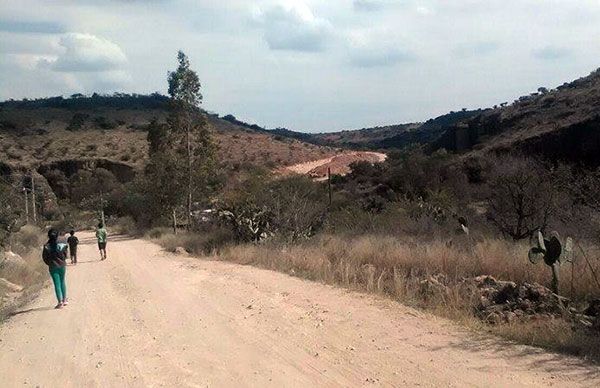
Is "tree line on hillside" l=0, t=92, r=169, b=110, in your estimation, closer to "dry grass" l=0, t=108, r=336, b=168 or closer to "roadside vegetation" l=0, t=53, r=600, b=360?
"dry grass" l=0, t=108, r=336, b=168

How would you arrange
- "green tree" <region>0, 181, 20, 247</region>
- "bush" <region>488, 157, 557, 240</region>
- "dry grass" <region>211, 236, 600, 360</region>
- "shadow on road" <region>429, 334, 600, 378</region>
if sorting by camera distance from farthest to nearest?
"green tree" <region>0, 181, 20, 247</region>
"bush" <region>488, 157, 557, 240</region>
"dry grass" <region>211, 236, 600, 360</region>
"shadow on road" <region>429, 334, 600, 378</region>

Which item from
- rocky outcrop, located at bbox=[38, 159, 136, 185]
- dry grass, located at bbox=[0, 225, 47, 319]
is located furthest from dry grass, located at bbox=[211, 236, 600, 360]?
rocky outcrop, located at bbox=[38, 159, 136, 185]

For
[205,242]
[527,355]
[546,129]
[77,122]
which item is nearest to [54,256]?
[527,355]

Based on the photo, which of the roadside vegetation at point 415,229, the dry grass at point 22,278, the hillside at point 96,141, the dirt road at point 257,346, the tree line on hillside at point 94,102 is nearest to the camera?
the dirt road at point 257,346

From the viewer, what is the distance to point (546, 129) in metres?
52.9

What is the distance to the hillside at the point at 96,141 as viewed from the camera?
8175 cm

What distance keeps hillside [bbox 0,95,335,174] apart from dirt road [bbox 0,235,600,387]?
58.6 metres

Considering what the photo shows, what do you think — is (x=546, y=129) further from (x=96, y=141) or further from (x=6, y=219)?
(x=96, y=141)

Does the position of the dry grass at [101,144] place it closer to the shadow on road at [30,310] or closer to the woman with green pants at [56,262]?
the woman with green pants at [56,262]

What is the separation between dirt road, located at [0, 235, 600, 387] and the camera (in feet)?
25.9

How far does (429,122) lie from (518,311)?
13869 cm

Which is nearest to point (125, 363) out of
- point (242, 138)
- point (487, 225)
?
point (487, 225)

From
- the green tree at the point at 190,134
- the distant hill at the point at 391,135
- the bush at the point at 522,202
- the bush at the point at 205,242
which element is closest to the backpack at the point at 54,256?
the bush at the point at 205,242

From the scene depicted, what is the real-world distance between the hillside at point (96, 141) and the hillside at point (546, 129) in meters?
22.9
